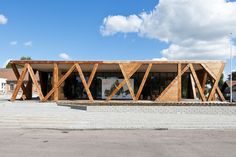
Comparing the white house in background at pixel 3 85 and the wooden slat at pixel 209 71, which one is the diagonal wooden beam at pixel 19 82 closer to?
the wooden slat at pixel 209 71

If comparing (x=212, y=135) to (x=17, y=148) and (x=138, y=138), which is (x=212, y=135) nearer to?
(x=138, y=138)

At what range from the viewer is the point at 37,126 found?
14719 mm

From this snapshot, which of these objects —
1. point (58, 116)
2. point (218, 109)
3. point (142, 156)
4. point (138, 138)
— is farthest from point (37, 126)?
point (218, 109)

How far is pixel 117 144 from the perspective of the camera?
10.1 metres

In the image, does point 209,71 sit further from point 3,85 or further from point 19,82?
point 3,85

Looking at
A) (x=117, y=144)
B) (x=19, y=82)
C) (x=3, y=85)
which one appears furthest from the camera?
(x=3, y=85)

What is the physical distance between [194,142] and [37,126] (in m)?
7.37

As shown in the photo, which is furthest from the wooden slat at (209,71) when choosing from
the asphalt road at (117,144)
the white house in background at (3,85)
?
the white house in background at (3,85)

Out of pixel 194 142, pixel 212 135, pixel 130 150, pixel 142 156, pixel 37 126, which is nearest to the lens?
pixel 142 156

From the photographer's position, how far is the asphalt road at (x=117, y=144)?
8.66 meters

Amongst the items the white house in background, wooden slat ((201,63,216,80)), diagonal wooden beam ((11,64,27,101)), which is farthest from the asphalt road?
the white house in background

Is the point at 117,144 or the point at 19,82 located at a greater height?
the point at 19,82

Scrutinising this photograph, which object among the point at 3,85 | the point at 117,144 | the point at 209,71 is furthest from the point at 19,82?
the point at 3,85

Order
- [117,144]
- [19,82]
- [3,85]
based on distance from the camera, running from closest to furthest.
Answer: [117,144]
[19,82]
[3,85]
